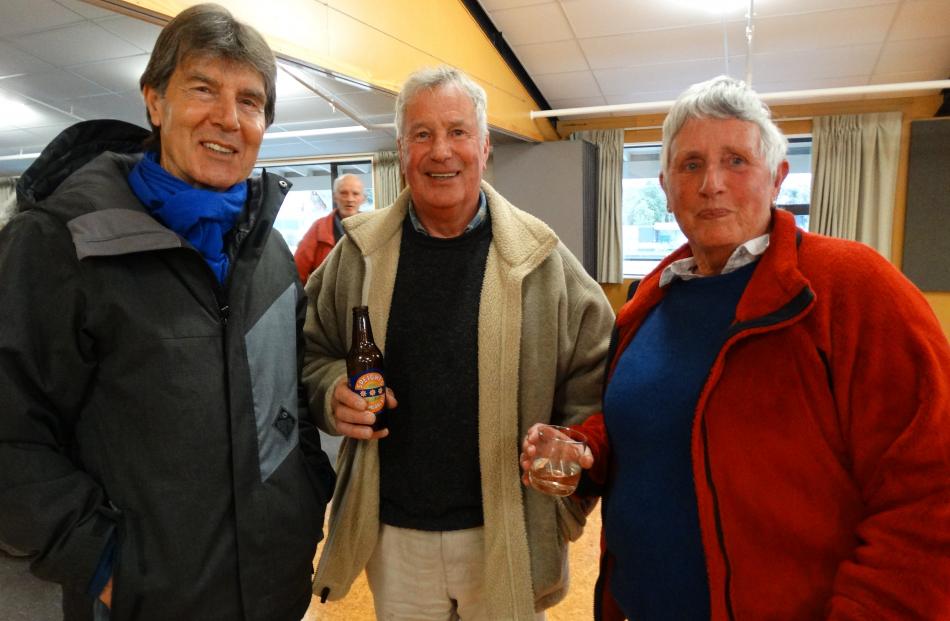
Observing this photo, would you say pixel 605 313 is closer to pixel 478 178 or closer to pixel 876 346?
pixel 478 178

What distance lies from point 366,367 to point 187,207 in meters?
0.53

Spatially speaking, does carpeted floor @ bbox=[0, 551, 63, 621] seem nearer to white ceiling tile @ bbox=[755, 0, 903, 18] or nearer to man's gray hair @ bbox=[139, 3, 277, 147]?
man's gray hair @ bbox=[139, 3, 277, 147]

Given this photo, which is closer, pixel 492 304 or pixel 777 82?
pixel 492 304

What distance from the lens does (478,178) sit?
1.48 meters

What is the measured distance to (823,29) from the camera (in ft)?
15.3

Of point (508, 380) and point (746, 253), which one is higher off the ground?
point (746, 253)

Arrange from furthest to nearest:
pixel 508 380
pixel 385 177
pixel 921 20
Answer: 1. pixel 385 177
2. pixel 921 20
3. pixel 508 380

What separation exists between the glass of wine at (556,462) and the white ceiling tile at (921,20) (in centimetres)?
492

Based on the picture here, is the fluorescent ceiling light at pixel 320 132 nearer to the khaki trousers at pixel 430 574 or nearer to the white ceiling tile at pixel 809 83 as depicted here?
the khaki trousers at pixel 430 574

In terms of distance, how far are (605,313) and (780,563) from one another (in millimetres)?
696

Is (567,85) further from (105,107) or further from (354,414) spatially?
(354,414)

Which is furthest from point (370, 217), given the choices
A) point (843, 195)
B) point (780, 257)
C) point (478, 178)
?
point (843, 195)

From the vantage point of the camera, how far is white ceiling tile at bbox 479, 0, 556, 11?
475 centimetres

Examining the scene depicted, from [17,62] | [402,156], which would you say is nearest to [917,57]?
[402,156]
